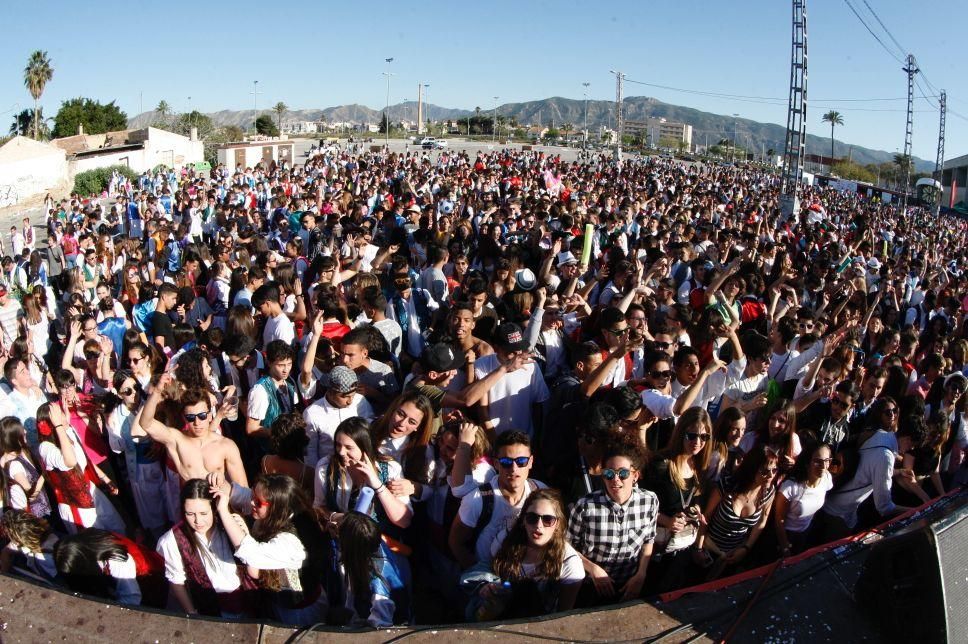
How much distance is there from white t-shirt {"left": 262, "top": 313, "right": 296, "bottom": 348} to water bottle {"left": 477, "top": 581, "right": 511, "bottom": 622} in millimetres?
2920

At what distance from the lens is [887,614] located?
97.8 inches

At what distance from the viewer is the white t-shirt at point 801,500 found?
3434 millimetres

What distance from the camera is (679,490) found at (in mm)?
3277

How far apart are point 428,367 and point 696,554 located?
1850mm

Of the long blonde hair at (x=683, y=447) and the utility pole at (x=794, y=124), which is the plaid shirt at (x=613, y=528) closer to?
the long blonde hair at (x=683, y=447)

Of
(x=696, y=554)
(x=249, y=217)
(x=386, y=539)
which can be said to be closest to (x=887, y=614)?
(x=696, y=554)

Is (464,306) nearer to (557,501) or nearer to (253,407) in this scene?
(253,407)

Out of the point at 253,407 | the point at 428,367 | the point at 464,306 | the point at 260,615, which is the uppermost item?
the point at 464,306

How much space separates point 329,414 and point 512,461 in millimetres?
1275

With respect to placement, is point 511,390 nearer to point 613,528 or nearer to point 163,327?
point 613,528

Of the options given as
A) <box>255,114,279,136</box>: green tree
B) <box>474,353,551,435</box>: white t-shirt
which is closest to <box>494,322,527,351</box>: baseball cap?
<box>474,353,551,435</box>: white t-shirt

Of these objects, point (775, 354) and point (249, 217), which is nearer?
point (775, 354)

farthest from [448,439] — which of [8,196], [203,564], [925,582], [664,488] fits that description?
[8,196]

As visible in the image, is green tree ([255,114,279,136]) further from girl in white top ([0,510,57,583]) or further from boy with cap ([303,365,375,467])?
girl in white top ([0,510,57,583])
